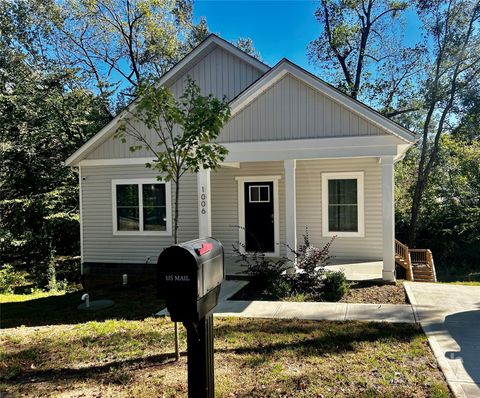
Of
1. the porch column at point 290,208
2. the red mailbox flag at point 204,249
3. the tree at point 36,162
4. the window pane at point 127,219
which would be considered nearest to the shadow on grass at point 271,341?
the red mailbox flag at point 204,249

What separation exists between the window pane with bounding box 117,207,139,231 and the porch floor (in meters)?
2.84

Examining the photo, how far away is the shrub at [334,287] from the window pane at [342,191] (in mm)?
3498

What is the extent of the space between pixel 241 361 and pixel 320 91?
5697 millimetres

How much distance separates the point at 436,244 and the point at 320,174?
1026 cm

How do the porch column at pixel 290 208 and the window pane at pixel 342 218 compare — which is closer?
the porch column at pixel 290 208

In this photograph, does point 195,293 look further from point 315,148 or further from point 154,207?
point 154,207

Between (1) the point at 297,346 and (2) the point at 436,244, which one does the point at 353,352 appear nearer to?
(1) the point at 297,346

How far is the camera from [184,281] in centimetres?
247

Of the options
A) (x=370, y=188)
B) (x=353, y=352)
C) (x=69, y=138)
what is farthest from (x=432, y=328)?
(x=69, y=138)

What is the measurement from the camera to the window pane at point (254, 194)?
414 inches

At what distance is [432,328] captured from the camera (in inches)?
194

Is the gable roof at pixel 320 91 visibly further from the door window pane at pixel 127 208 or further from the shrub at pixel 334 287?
the door window pane at pixel 127 208

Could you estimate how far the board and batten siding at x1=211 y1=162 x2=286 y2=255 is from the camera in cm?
1041

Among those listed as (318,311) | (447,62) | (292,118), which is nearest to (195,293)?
(318,311)
